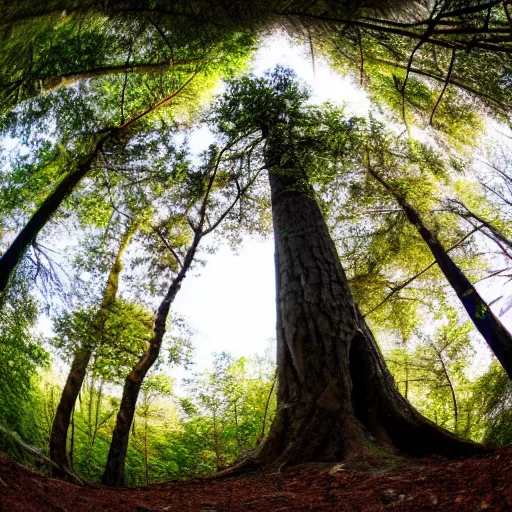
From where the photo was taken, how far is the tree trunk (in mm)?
3408

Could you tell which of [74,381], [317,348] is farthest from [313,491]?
[74,381]

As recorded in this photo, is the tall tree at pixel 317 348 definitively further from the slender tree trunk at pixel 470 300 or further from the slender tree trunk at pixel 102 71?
the slender tree trunk at pixel 470 300

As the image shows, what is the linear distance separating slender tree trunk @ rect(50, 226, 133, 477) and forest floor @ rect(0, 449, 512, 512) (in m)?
1.60

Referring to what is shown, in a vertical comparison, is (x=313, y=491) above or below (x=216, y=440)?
below

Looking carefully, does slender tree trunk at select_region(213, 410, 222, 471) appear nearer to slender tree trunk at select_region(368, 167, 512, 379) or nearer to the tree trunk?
slender tree trunk at select_region(368, 167, 512, 379)

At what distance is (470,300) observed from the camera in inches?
189

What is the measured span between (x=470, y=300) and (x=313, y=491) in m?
3.90

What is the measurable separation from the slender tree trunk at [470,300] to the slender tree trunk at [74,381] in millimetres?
4491

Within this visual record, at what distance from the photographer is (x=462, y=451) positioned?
2623 millimetres

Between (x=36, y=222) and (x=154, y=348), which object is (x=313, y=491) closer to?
(x=154, y=348)

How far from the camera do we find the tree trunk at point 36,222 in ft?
11.2

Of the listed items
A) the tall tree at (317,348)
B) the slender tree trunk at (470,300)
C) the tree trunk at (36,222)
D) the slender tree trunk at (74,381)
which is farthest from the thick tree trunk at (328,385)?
the tree trunk at (36,222)

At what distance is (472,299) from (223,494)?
4.10 m

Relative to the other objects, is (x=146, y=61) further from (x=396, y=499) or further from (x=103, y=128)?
(x=396, y=499)
